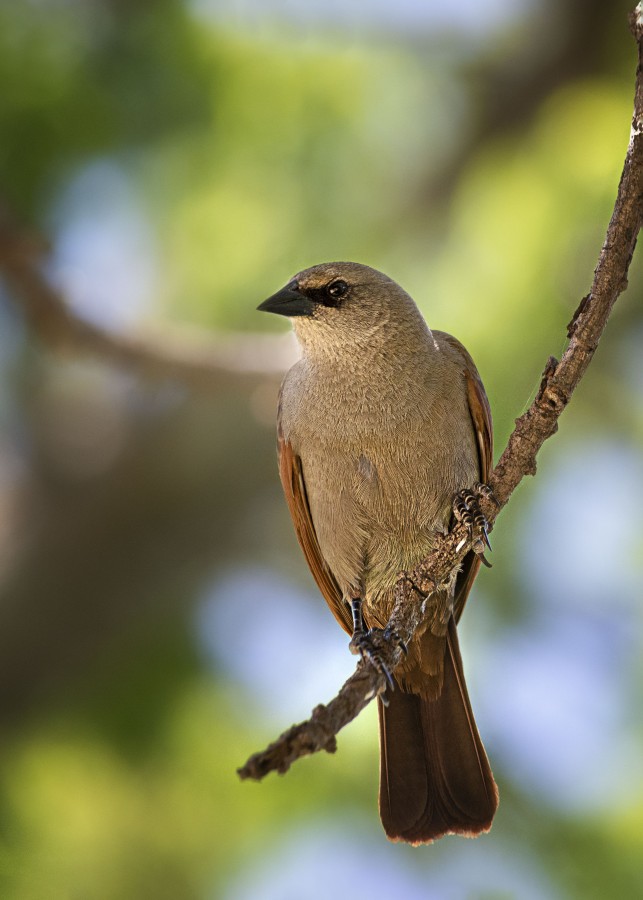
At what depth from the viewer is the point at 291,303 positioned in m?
3.21

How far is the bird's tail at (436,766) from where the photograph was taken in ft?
9.59

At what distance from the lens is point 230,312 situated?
5.02m

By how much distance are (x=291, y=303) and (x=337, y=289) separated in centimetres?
17

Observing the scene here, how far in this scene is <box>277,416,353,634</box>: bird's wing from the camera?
3.27 metres

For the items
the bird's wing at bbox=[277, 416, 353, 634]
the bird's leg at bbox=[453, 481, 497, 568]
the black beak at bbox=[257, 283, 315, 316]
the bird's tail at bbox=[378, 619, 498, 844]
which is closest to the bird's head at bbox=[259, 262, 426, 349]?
the black beak at bbox=[257, 283, 315, 316]

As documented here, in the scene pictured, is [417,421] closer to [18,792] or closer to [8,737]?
[18,792]

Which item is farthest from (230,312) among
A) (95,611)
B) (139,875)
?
(139,875)

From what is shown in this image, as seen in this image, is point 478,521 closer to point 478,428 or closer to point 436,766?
point 478,428

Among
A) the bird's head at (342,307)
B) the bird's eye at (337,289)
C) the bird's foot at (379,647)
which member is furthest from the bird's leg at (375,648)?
the bird's eye at (337,289)

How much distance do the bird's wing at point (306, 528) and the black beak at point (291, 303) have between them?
387 millimetres

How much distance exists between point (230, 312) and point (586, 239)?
2.28 m

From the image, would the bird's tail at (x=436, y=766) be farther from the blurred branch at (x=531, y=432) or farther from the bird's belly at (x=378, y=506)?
the blurred branch at (x=531, y=432)

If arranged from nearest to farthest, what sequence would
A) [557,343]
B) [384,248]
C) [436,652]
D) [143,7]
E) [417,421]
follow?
[557,343] < [417,421] < [436,652] < [143,7] < [384,248]

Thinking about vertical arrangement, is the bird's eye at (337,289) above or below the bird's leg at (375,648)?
above
